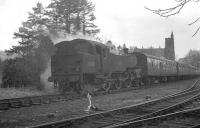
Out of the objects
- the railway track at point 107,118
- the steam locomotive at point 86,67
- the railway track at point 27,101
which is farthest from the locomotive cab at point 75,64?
the railway track at point 107,118

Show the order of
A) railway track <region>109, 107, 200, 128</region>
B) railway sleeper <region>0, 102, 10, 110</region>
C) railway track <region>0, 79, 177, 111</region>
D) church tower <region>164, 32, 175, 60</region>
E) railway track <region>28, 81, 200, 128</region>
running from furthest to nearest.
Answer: church tower <region>164, 32, 175, 60</region> → railway track <region>0, 79, 177, 111</region> → railway sleeper <region>0, 102, 10, 110</region> → railway track <region>28, 81, 200, 128</region> → railway track <region>109, 107, 200, 128</region>

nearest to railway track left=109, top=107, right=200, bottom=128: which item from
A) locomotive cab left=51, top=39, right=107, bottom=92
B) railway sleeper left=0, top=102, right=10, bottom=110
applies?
railway sleeper left=0, top=102, right=10, bottom=110

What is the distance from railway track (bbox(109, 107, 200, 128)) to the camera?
7957mm

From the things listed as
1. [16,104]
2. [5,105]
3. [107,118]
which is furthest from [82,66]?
[107,118]

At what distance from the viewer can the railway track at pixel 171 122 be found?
26.1 feet

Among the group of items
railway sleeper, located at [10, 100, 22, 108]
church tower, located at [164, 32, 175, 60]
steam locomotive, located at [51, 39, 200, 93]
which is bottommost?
railway sleeper, located at [10, 100, 22, 108]

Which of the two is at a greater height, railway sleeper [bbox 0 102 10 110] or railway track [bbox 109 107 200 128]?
railway sleeper [bbox 0 102 10 110]

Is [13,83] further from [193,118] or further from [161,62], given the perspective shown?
[193,118]

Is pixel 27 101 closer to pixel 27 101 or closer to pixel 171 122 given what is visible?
pixel 27 101

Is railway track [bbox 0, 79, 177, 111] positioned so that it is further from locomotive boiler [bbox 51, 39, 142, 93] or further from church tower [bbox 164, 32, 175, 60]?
church tower [bbox 164, 32, 175, 60]

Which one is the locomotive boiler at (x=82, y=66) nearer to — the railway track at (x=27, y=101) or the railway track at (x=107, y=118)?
the railway track at (x=27, y=101)

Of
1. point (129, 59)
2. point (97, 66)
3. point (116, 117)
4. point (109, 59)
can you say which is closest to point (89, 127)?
point (116, 117)

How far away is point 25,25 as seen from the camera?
128 ft

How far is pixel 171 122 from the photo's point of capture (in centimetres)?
867
